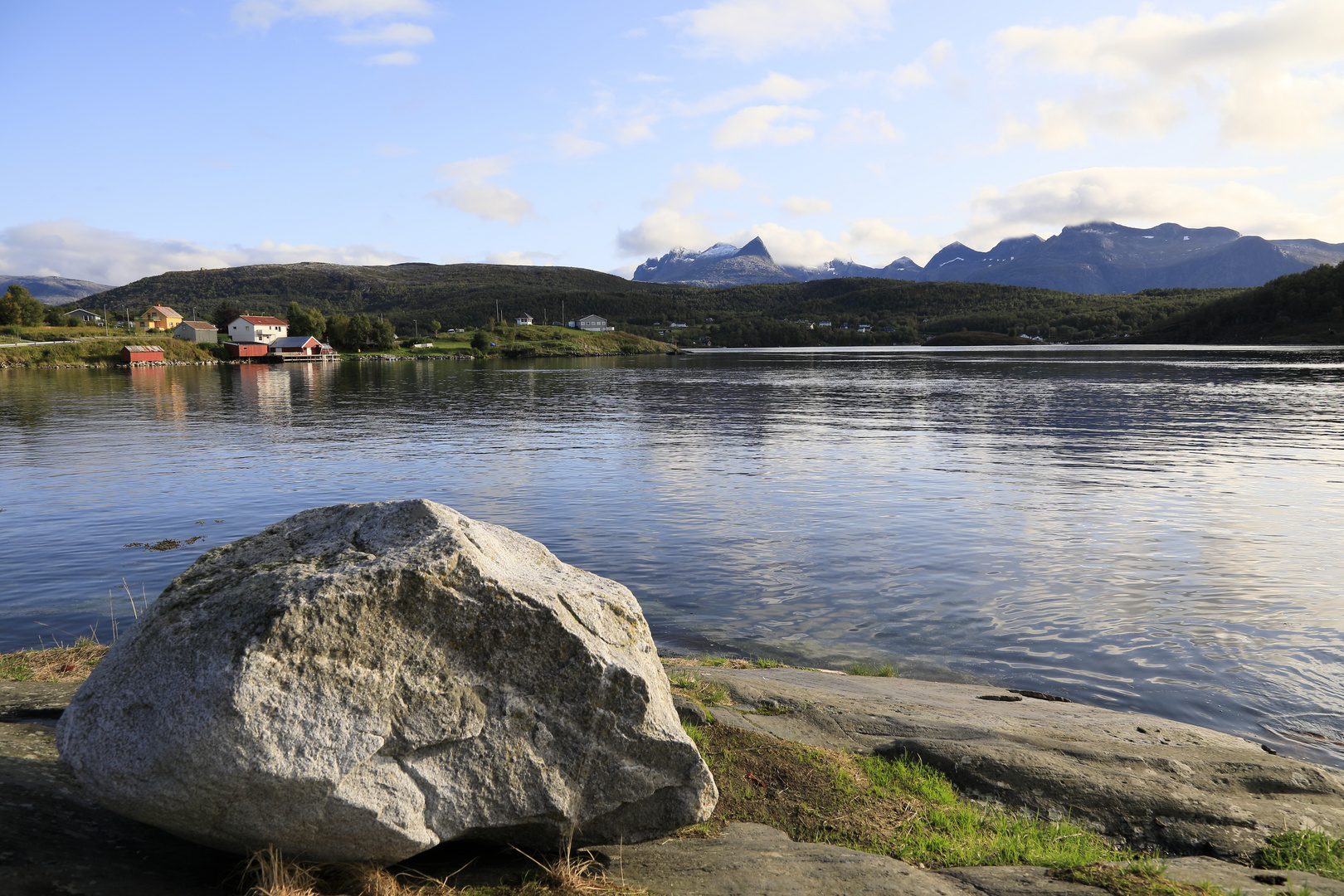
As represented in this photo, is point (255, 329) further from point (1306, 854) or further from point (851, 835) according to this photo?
point (1306, 854)

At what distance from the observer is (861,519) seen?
79.3 ft

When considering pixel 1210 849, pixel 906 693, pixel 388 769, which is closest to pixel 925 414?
pixel 906 693

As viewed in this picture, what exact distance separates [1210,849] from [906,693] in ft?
15.3

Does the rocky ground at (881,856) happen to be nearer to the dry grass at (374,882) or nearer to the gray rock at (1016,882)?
the gray rock at (1016,882)

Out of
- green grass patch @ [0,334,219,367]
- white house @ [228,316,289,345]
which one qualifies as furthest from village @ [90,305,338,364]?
green grass patch @ [0,334,219,367]

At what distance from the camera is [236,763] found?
488 centimetres

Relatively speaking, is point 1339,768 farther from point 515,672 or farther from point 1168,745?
point 515,672

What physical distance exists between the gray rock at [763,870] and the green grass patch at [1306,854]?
8.22ft

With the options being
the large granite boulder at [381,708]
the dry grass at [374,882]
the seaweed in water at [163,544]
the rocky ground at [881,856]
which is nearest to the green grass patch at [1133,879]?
the rocky ground at [881,856]

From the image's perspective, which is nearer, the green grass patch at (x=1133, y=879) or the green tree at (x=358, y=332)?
the green grass patch at (x=1133, y=879)

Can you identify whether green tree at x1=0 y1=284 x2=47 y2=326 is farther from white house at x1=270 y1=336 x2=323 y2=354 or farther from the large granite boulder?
the large granite boulder

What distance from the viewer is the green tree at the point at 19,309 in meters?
159

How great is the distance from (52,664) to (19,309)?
203 m

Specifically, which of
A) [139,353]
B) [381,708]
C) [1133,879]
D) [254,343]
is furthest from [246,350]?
[1133,879]
